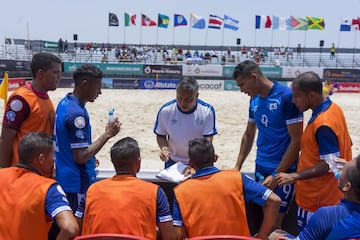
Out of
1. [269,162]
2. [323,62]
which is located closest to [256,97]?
[269,162]

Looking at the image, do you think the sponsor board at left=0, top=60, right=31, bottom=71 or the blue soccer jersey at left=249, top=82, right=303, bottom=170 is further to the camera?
the sponsor board at left=0, top=60, right=31, bottom=71

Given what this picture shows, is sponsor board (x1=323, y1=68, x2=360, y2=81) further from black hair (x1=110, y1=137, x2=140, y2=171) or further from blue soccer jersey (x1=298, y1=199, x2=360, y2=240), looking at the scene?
blue soccer jersey (x1=298, y1=199, x2=360, y2=240)

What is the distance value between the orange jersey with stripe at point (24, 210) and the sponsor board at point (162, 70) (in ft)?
87.8

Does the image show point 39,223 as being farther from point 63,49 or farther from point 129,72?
point 63,49

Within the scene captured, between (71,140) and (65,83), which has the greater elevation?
(71,140)

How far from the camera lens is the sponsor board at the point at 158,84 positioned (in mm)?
25966

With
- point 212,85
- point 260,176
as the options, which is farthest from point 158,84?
point 260,176

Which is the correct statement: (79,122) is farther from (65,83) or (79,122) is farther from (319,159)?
(65,83)

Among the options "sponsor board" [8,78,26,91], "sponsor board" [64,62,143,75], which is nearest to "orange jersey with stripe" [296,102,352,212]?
"sponsor board" [8,78,26,91]

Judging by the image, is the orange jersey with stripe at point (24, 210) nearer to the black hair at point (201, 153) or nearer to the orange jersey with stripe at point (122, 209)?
the orange jersey with stripe at point (122, 209)

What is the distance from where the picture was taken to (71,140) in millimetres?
2836

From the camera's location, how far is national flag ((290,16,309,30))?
40156mm

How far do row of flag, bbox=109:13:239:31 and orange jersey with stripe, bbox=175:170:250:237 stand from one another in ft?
134

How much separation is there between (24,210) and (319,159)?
1.92 metres
